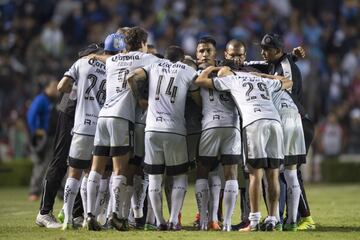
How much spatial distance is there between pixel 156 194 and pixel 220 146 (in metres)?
1.06

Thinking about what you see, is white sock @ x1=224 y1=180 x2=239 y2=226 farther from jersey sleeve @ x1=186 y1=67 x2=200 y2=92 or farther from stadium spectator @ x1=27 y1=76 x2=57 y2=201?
stadium spectator @ x1=27 y1=76 x2=57 y2=201

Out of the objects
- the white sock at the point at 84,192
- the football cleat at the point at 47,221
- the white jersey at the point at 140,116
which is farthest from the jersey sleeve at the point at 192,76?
the football cleat at the point at 47,221

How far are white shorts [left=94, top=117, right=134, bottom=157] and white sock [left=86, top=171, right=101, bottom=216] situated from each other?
31 cm

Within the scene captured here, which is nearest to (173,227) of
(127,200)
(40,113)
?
(127,200)

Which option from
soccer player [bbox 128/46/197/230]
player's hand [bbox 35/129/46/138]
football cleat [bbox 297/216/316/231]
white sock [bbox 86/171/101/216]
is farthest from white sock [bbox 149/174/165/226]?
player's hand [bbox 35/129/46/138]

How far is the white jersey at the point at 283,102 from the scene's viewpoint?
13.6 m

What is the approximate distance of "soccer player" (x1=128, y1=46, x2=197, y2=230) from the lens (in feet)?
42.3

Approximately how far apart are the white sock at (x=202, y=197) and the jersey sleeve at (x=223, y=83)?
49.6 inches

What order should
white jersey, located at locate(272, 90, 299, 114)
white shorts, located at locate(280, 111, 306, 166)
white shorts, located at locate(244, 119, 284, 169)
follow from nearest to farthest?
white shorts, located at locate(244, 119, 284, 169) < white shorts, located at locate(280, 111, 306, 166) < white jersey, located at locate(272, 90, 299, 114)

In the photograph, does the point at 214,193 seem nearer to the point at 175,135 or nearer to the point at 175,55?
the point at 175,135

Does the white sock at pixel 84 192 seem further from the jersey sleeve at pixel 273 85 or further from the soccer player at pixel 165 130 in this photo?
the jersey sleeve at pixel 273 85

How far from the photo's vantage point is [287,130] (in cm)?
1346

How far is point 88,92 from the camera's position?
13.5m

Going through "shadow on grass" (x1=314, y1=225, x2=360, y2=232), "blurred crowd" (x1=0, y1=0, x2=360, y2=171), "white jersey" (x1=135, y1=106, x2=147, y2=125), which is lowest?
"shadow on grass" (x1=314, y1=225, x2=360, y2=232)
